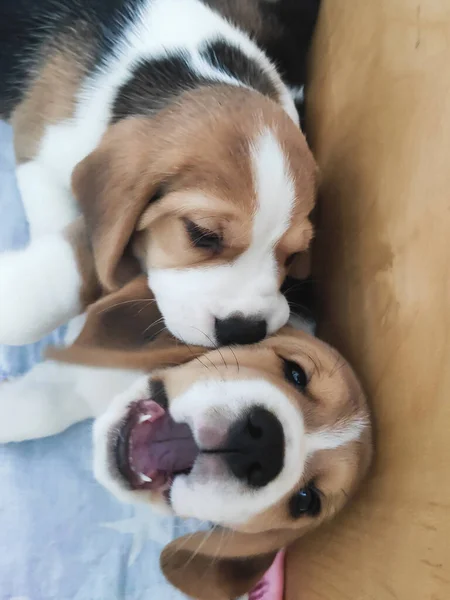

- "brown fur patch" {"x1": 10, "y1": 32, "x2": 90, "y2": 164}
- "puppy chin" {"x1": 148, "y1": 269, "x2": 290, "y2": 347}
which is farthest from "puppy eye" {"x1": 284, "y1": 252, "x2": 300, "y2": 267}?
"brown fur patch" {"x1": 10, "y1": 32, "x2": 90, "y2": 164}

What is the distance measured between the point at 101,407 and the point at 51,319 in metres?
0.36

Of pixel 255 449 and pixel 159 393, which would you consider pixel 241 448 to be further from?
pixel 159 393

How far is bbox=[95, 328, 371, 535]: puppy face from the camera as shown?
1.50 metres

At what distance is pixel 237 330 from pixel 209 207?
34 cm

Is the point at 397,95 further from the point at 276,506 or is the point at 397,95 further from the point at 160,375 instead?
the point at 276,506

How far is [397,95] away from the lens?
5.70ft

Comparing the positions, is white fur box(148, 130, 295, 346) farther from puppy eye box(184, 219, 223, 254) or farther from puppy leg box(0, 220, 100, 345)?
puppy leg box(0, 220, 100, 345)

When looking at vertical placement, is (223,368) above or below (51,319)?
above

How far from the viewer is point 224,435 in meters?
1.49

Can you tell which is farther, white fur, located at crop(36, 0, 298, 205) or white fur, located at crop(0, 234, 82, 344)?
white fur, located at crop(36, 0, 298, 205)

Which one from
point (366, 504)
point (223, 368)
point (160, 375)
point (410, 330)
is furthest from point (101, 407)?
point (410, 330)

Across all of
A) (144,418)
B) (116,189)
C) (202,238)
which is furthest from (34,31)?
(144,418)

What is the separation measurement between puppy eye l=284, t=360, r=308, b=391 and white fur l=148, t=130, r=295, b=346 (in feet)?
0.50

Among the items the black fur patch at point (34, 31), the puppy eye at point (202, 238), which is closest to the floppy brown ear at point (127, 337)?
the puppy eye at point (202, 238)
